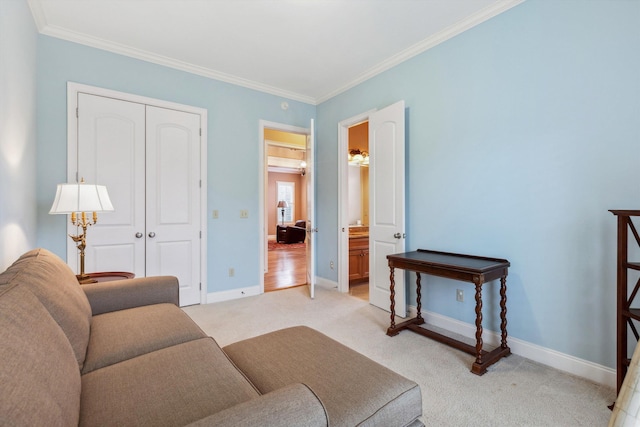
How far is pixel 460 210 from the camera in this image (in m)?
2.72

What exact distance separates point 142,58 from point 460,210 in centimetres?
360

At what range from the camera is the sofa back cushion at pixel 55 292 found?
1186 millimetres

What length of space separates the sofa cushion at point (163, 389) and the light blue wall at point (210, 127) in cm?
234

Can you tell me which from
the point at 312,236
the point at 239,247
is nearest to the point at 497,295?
the point at 312,236

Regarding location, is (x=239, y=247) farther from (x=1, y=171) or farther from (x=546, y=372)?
(x=546, y=372)

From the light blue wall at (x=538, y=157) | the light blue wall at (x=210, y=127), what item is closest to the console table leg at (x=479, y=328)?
the light blue wall at (x=538, y=157)

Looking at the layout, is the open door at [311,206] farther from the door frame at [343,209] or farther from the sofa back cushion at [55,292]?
the sofa back cushion at [55,292]

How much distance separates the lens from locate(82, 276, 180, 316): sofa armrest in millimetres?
1914

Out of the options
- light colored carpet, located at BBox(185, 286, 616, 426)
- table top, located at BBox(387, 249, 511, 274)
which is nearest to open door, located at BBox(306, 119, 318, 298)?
light colored carpet, located at BBox(185, 286, 616, 426)

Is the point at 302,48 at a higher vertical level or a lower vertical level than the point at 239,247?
higher

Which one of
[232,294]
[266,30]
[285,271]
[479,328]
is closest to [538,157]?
[479,328]

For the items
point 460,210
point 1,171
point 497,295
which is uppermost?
point 1,171

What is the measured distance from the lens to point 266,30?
2783mm

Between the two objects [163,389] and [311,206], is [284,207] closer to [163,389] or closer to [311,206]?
[311,206]
